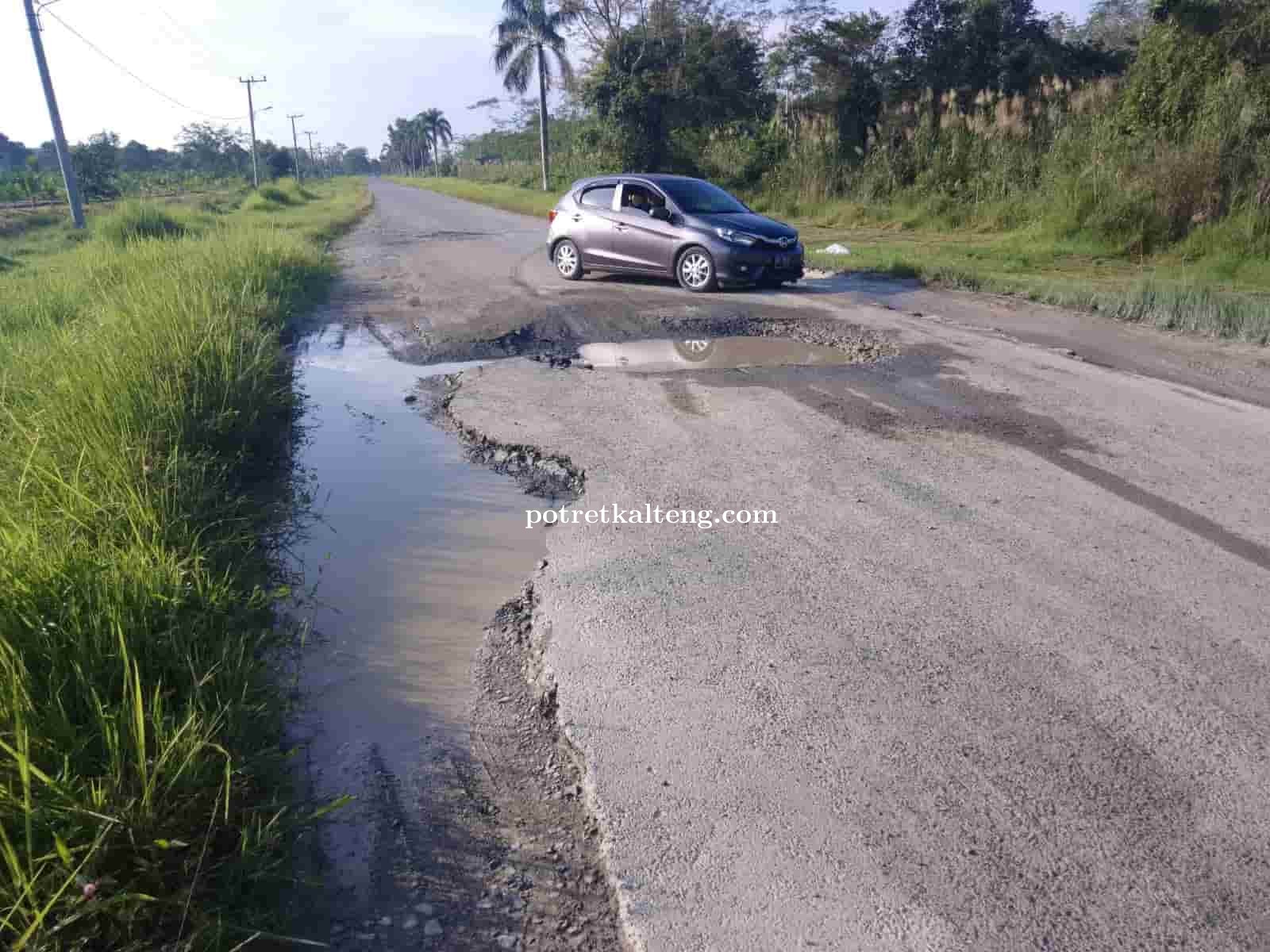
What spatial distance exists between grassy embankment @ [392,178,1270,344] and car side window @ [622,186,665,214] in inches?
121

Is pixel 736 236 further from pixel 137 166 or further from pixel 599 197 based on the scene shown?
pixel 137 166

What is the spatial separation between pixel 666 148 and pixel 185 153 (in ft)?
247

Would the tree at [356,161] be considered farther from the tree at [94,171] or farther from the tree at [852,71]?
the tree at [852,71]

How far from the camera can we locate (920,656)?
348 centimetres

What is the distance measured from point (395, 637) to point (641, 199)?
10.2m

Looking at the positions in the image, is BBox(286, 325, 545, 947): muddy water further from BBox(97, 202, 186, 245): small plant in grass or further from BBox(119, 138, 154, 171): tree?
BBox(119, 138, 154, 171): tree

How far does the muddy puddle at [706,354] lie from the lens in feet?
27.3

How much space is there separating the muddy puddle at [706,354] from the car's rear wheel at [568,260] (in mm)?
4630

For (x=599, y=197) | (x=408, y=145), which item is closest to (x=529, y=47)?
(x=599, y=197)

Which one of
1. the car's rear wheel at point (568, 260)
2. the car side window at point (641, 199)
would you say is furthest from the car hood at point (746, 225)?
the car's rear wheel at point (568, 260)

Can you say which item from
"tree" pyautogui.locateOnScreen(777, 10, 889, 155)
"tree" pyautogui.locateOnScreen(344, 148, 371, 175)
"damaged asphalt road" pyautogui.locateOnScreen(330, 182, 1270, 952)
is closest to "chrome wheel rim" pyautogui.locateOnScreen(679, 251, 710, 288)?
"damaged asphalt road" pyautogui.locateOnScreen(330, 182, 1270, 952)

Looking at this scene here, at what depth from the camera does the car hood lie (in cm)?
1176

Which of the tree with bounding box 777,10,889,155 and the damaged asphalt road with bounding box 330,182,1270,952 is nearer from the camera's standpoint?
the damaged asphalt road with bounding box 330,182,1270,952

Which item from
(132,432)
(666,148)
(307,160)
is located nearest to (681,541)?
(132,432)
